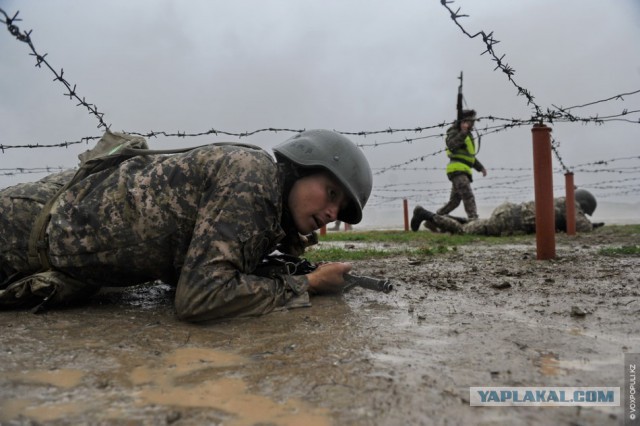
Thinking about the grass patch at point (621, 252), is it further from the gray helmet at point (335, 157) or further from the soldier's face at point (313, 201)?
the soldier's face at point (313, 201)

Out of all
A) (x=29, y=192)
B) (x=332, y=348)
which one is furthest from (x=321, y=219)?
(x=29, y=192)

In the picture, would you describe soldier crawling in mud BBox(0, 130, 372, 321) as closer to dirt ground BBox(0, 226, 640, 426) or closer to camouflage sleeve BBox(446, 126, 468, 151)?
dirt ground BBox(0, 226, 640, 426)

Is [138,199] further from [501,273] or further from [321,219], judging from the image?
[501,273]

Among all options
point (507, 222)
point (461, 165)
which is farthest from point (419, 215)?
point (507, 222)

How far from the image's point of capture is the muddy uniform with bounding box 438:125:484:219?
9.68 meters

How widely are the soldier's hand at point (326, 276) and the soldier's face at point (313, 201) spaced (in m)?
0.30

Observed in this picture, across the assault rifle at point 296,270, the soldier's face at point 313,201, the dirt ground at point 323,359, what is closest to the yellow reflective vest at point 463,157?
the dirt ground at point 323,359

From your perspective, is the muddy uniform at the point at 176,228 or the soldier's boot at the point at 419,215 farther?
the soldier's boot at the point at 419,215

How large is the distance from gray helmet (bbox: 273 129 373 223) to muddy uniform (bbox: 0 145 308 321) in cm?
21

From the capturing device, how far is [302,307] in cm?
274

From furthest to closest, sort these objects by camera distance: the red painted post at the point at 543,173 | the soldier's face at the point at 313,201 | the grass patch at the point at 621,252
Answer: the grass patch at the point at 621,252 → the red painted post at the point at 543,173 → the soldier's face at the point at 313,201

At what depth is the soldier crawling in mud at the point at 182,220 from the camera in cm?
235

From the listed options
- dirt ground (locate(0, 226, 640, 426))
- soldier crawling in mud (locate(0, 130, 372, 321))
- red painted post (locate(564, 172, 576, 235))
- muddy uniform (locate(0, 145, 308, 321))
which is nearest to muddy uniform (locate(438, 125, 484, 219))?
red painted post (locate(564, 172, 576, 235))

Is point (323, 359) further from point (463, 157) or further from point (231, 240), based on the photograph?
point (463, 157)
